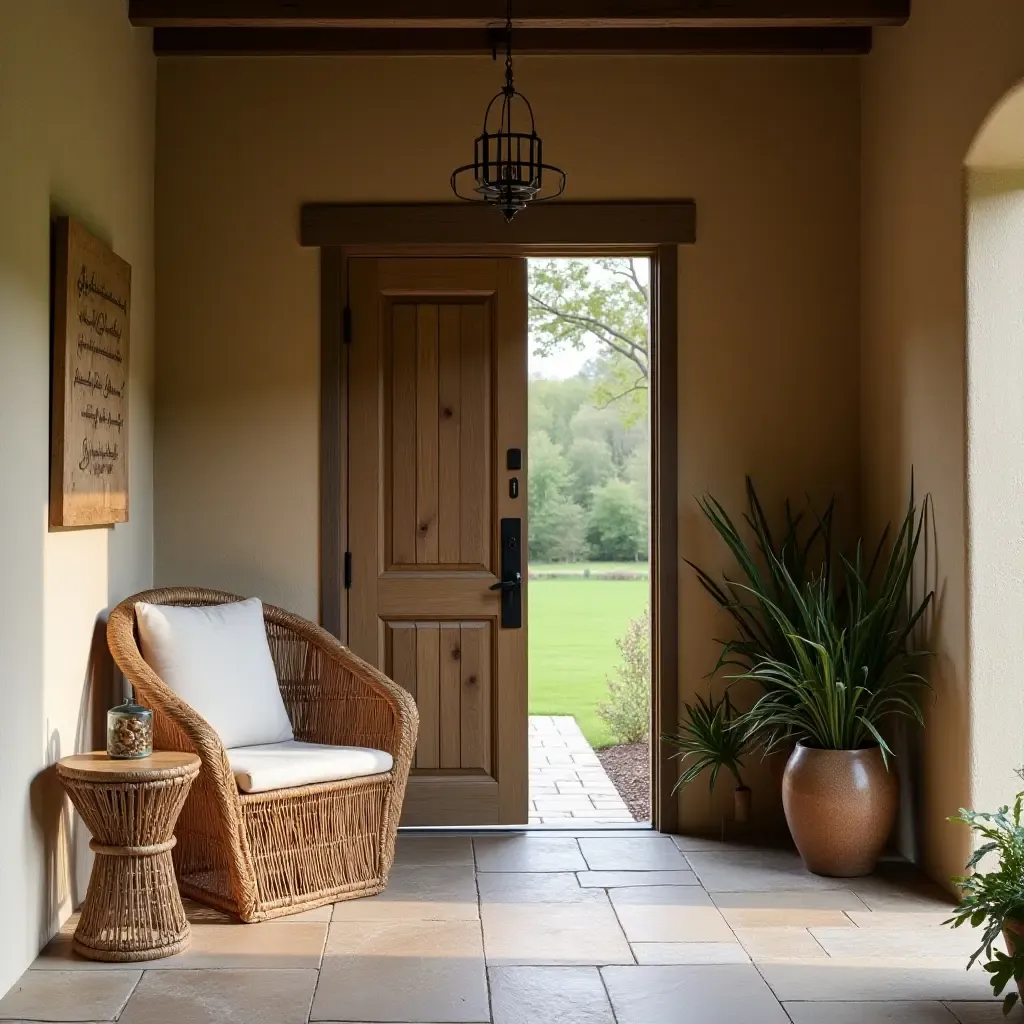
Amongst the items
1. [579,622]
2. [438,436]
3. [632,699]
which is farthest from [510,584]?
[579,622]

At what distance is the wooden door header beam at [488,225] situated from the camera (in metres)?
4.62

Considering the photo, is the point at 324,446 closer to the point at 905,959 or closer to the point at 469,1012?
the point at 469,1012

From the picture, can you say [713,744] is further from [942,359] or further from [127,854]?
[127,854]

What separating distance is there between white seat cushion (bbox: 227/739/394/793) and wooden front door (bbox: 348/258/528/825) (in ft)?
Answer: 2.57

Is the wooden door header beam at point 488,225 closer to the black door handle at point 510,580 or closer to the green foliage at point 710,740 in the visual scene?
the black door handle at point 510,580

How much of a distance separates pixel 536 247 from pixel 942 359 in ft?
5.04

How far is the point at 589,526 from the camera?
9047 mm

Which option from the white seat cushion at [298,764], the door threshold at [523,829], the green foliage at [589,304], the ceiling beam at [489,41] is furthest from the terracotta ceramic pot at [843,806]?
the green foliage at [589,304]

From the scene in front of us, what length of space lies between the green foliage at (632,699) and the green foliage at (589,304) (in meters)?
1.48

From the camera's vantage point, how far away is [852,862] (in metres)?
A: 4.02

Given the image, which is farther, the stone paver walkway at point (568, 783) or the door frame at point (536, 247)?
the stone paver walkway at point (568, 783)

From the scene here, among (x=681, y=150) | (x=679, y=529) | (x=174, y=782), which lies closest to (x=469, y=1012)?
(x=174, y=782)

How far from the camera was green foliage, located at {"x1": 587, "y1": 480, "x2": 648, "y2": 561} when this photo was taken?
893cm

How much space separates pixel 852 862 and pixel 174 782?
6.96ft
